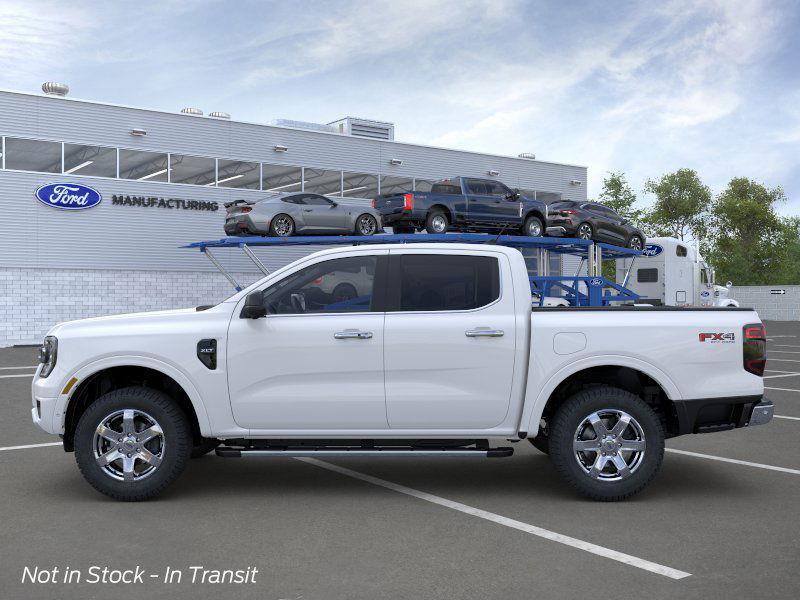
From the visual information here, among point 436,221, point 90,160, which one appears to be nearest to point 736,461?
point 436,221

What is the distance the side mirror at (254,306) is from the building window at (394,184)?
94.7 ft

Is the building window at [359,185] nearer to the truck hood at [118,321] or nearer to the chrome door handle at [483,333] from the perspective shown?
the truck hood at [118,321]

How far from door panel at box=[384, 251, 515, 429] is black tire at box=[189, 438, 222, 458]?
1.96 m

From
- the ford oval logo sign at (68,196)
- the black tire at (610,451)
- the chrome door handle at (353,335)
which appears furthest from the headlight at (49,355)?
the ford oval logo sign at (68,196)

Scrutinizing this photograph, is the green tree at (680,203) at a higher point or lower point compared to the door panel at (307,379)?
higher

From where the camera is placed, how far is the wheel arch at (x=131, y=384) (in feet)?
20.8

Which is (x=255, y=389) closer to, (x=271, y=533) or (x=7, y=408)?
(x=271, y=533)

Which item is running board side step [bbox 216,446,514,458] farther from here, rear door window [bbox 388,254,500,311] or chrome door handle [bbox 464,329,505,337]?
rear door window [bbox 388,254,500,311]

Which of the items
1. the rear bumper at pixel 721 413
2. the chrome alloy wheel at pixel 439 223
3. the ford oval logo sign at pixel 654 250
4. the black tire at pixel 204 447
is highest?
the chrome alloy wheel at pixel 439 223

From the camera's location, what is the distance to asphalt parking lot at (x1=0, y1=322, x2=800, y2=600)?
14.5 ft

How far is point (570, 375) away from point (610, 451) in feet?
2.06

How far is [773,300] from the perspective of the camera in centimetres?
5309

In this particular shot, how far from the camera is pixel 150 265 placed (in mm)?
29766

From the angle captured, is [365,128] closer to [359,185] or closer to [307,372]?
[359,185]
